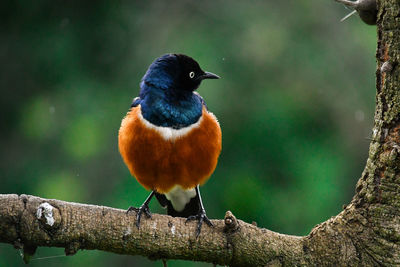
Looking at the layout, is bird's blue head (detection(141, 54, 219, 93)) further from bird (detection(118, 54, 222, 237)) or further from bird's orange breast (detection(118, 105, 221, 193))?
bird's orange breast (detection(118, 105, 221, 193))

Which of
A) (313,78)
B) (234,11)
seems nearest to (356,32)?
(313,78)

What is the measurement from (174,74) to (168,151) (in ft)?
2.21

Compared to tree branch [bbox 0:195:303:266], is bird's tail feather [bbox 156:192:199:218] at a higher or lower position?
higher

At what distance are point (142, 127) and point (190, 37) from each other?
68.6 inches

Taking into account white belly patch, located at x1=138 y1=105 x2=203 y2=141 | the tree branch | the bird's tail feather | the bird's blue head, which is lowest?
the tree branch

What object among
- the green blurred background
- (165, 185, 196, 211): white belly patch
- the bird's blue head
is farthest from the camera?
the green blurred background

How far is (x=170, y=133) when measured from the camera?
3.97 meters

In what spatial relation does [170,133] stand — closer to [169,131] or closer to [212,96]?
[169,131]

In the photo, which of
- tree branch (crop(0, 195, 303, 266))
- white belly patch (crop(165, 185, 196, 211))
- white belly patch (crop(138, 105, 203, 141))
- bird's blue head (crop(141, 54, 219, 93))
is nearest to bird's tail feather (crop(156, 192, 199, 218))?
white belly patch (crop(165, 185, 196, 211))

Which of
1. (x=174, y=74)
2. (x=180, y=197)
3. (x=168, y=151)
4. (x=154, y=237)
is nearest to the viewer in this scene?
(x=154, y=237)

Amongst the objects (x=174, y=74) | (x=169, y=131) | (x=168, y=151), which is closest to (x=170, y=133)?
(x=169, y=131)

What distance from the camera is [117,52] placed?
5887 mm

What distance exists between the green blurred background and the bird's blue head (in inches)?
20.9

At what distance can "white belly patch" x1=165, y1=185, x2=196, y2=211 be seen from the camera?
4539 mm
